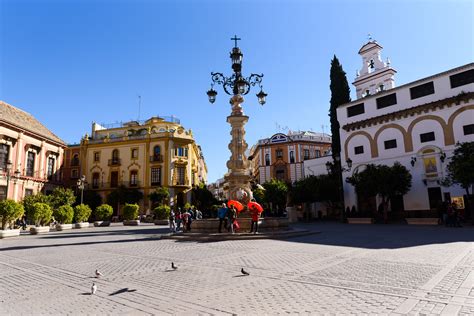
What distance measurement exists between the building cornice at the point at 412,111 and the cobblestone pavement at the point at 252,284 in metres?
21.0

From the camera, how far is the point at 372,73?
113ft

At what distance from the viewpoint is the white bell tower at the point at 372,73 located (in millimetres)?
33281

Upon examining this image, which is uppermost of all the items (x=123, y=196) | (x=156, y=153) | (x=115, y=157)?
(x=156, y=153)

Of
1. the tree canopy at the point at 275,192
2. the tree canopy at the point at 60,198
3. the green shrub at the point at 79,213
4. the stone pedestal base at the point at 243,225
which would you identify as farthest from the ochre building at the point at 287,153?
the stone pedestal base at the point at 243,225

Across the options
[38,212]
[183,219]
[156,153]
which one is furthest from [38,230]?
[156,153]

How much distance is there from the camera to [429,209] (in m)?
25.6

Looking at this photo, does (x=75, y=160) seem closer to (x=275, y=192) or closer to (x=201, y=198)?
(x=201, y=198)

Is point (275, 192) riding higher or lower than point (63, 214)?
higher

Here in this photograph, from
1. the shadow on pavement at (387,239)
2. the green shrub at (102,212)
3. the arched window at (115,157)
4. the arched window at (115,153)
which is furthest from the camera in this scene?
the arched window at (115,153)

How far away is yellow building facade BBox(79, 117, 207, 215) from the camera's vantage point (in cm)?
4247

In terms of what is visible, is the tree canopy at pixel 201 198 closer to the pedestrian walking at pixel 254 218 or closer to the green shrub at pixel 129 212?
the green shrub at pixel 129 212

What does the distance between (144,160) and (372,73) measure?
31.3 m

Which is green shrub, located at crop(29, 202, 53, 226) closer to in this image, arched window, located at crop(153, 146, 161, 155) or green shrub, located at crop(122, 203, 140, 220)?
green shrub, located at crop(122, 203, 140, 220)

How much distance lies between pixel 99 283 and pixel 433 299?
211 inches
